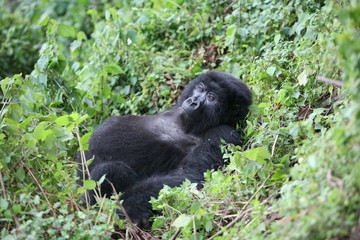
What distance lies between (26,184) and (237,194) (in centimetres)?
156

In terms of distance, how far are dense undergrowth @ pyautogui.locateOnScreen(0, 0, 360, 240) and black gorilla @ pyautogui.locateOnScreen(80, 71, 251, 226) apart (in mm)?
232

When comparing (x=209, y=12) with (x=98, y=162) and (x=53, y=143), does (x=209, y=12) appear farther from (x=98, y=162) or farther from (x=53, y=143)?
(x=53, y=143)

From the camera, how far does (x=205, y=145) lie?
16.7ft

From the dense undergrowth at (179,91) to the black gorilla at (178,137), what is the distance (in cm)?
23

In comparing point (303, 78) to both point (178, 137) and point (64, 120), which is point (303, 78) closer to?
point (178, 137)

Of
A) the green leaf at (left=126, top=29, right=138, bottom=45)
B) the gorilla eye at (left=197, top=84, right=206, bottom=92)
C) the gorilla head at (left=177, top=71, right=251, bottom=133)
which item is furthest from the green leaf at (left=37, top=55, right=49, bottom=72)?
the gorilla eye at (left=197, top=84, right=206, bottom=92)

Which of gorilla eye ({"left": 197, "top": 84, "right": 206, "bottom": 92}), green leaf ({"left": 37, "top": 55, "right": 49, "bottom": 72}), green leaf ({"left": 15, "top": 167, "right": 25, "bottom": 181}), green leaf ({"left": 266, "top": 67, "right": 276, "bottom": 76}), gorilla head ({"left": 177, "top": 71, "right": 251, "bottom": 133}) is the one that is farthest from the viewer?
green leaf ({"left": 37, "top": 55, "right": 49, "bottom": 72})

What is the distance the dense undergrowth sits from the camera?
9.36 feet

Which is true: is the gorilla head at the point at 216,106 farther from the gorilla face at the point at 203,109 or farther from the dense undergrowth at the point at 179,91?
the dense undergrowth at the point at 179,91

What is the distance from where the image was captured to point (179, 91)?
6391mm

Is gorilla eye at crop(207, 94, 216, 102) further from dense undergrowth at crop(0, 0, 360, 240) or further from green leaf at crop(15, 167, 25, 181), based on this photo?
green leaf at crop(15, 167, 25, 181)

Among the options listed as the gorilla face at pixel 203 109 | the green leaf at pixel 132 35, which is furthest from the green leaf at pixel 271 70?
the green leaf at pixel 132 35

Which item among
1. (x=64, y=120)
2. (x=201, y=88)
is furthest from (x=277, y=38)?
(x=64, y=120)

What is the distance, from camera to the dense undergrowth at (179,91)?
2.85 m
